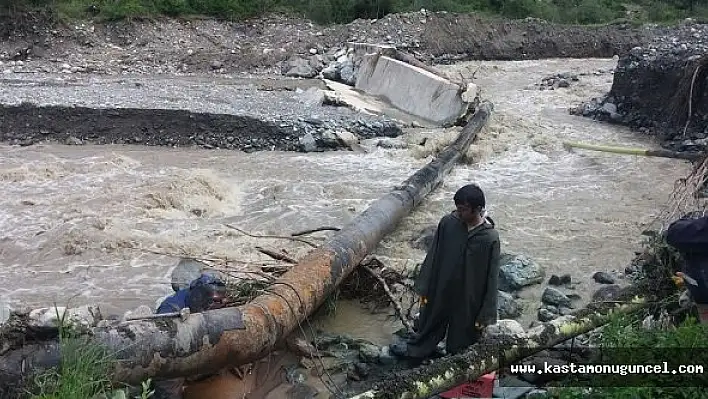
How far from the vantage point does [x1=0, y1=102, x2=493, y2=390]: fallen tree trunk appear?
14.5ft

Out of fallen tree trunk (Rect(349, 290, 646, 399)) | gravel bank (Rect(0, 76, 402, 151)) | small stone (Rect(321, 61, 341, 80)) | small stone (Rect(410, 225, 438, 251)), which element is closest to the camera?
fallen tree trunk (Rect(349, 290, 646, 399))

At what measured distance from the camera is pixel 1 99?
47.0 ft

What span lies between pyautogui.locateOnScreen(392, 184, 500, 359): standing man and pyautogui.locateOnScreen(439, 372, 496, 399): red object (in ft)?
2.23

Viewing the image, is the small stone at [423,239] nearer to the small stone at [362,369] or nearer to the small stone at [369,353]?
the small stone at [369,353]

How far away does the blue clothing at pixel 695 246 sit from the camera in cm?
448

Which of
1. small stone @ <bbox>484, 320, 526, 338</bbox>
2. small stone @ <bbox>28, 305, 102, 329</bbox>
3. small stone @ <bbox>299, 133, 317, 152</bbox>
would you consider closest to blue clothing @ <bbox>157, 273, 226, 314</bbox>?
small stone @ <bbox>28, 305, 102, 329</bbox>

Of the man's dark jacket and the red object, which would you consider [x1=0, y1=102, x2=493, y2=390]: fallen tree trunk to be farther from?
the red object

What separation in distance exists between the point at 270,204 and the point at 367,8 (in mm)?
22751

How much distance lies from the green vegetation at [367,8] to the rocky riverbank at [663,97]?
640 inches

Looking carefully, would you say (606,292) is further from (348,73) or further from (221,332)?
(348,73)

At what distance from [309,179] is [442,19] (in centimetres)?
1838

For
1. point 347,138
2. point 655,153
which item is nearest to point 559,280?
point 655,153

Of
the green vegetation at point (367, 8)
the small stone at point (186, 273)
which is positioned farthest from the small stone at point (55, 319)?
the green vegetation at point (367, 8)

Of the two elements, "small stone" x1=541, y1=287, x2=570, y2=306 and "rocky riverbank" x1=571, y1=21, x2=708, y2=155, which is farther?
"rocky riverbank" x1=571, y1=21, x2=708, y2=155
